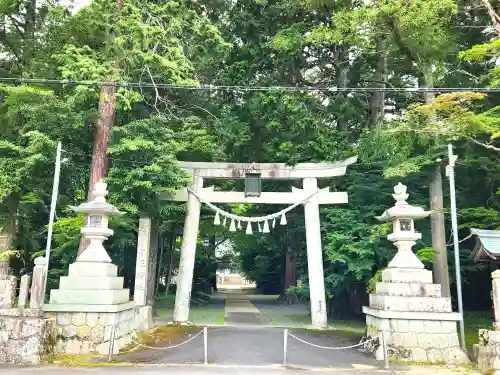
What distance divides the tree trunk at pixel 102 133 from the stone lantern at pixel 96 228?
1.92 m

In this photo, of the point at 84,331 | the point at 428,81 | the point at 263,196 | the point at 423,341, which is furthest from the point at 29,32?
the point at 423,341

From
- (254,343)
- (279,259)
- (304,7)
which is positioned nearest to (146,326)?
(254,343)

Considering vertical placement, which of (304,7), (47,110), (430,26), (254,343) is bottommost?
(254,343)

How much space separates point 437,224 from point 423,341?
17.7 feet

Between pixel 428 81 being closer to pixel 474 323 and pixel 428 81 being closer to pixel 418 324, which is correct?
pixel 418 324

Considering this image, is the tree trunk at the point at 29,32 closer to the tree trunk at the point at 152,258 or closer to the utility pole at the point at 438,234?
the tree trunk at the point at 152,258

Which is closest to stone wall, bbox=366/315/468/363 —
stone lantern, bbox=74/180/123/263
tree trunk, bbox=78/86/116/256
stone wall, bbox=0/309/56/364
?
stone lantern, bbox=74/180/123/263

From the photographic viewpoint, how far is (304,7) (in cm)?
1532

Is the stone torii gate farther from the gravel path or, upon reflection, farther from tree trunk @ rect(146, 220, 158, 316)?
the gravel path

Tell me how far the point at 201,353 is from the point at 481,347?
575 centimetres

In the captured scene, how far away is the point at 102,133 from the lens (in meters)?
12.0

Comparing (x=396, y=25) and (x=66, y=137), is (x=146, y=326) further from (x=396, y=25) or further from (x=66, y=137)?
(x=396, y=25)

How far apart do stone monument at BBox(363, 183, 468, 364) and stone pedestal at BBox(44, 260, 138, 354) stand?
5.90 metres

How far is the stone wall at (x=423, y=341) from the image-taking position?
28.0ft
